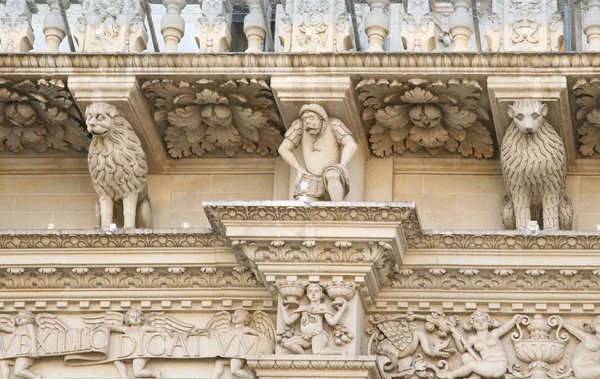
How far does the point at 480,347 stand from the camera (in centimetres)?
1292

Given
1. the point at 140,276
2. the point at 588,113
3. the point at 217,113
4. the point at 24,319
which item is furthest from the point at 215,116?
the point at 588,113

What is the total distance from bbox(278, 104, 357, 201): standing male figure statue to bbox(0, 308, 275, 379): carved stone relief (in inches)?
35.6

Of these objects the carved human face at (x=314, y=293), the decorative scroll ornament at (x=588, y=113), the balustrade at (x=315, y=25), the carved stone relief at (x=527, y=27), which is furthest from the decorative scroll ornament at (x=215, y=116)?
the decorative scroll ornament at (x=588, y=113)

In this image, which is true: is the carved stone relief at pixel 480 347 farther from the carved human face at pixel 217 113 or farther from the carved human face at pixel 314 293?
the carved human face at pixel 217 113

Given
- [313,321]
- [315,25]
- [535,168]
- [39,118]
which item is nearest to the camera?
[313,321]

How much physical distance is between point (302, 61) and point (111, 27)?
1.31m

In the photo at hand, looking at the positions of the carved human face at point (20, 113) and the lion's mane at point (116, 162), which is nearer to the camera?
the lion's mane at point (116, 162)

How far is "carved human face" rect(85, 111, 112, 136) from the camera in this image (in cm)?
1320

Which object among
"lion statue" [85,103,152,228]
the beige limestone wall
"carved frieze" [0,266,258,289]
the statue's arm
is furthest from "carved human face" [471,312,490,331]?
A: "lion statue" [85,103,152,228]

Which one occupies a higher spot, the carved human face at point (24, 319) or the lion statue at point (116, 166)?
the lion statue at point (116, 166)

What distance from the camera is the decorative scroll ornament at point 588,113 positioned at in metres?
13.0

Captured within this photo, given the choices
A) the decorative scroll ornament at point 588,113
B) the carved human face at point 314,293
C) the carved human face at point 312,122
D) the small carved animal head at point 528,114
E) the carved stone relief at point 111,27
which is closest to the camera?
the carved human face at point 314,293

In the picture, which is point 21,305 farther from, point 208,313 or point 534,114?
point 534,114

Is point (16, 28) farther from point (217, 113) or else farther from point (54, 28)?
point (217, 113)
